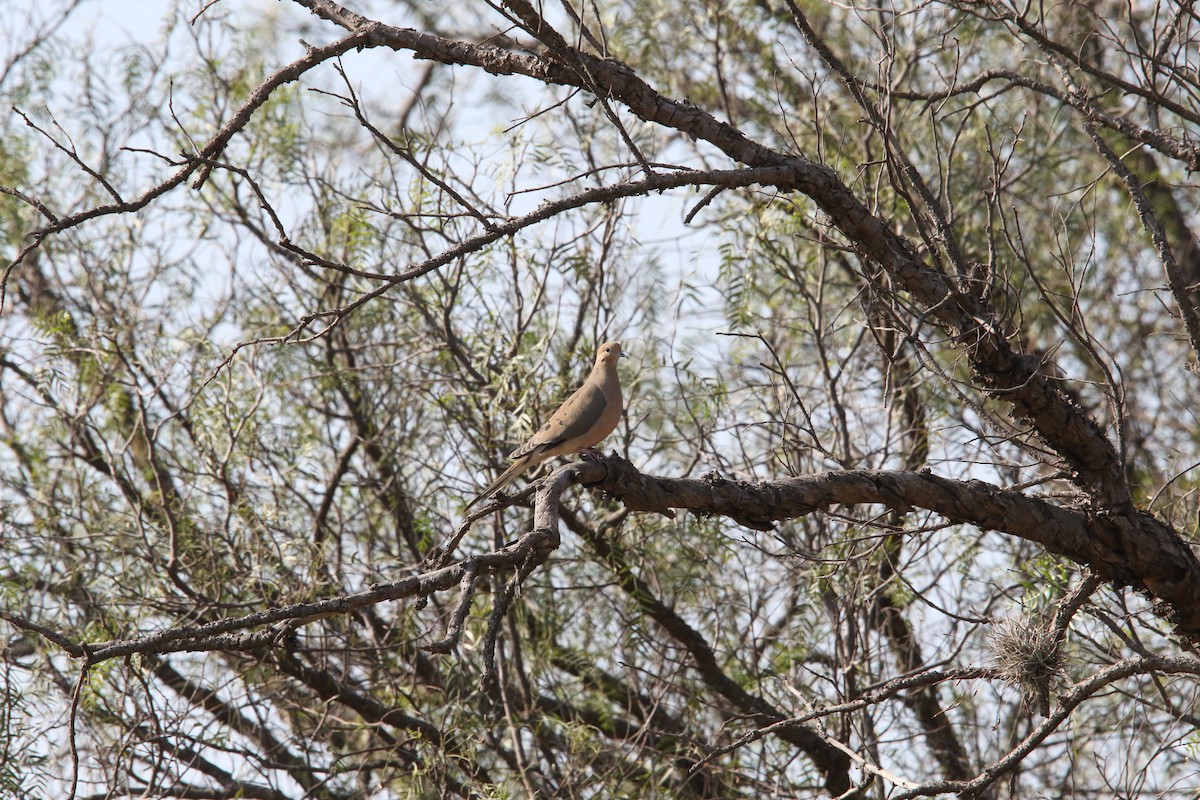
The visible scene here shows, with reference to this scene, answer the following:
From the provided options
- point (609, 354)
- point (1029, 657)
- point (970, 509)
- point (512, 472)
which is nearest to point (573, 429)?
point (512, 472)

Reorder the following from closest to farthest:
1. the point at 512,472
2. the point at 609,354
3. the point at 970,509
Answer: the point at 970,509 → the point at 512,472 → the point at 609,354

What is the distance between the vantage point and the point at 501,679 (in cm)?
602

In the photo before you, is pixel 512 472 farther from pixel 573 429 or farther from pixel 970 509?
pixel 970 509

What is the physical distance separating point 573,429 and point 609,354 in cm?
75

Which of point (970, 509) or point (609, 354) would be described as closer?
point (970, 509)

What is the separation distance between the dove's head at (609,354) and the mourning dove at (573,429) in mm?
351

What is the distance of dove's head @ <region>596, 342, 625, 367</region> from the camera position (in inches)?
222

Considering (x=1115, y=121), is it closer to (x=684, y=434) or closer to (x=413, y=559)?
(x=684, y=434)

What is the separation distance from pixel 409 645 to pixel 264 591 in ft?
2.74

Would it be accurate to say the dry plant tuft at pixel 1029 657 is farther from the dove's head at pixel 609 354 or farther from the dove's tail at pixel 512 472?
the dove's head at pixel 609 354

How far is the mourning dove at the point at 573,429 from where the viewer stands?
499 cm

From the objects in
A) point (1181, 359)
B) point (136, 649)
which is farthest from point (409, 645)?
point (1181, 359)

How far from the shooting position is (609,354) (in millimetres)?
5648

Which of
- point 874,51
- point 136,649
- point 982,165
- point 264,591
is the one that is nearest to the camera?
point 136,649
